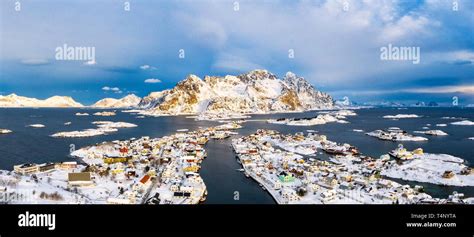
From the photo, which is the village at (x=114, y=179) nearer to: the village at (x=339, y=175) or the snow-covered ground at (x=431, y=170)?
the village at (x=339, y=175)

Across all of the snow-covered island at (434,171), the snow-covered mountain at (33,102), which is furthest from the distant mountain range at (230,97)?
the snow-covered island at (434,171)

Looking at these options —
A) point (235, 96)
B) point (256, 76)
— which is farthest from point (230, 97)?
point (256, 76)

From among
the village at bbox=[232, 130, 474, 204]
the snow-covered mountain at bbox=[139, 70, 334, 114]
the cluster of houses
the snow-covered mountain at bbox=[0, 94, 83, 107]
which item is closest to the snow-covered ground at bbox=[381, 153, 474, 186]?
the village at bbox=[232, 130, 474, 204]

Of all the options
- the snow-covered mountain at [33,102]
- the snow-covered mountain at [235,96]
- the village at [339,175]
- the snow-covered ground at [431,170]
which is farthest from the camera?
the snow-covered mountain at [33,102]

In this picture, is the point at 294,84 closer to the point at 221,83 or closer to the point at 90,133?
the point at 221,83

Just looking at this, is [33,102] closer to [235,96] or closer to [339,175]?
[235,96]

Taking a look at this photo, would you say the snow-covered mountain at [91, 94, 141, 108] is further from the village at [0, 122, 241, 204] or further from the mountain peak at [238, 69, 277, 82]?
the village at [0, 122, 241, 204]
